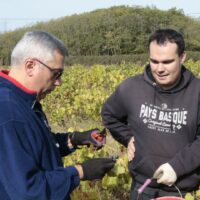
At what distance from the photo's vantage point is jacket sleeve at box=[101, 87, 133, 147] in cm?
320

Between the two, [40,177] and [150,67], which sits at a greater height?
[150,67]

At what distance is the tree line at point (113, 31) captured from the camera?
129 ft

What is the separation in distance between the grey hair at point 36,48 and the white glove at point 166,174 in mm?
963

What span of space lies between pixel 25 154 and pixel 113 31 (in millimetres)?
38552

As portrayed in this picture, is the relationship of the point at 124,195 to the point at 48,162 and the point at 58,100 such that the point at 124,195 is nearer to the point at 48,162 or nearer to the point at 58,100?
the point at 48,162

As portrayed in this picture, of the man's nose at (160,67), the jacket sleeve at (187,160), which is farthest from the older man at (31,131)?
the man's nose at (160,67)

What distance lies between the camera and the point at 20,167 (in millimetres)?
2037

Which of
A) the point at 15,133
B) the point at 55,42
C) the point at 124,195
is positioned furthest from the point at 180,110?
the point at 124,195

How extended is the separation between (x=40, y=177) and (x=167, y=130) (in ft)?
3.52

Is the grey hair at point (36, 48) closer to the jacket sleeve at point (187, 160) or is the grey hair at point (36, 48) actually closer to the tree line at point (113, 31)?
the jacket sleeve at point (187, 160)

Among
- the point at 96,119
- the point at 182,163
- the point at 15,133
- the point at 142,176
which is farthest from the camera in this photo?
the point at 96,119

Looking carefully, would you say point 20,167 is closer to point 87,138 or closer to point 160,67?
point 87,138

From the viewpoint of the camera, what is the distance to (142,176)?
10.0 feet

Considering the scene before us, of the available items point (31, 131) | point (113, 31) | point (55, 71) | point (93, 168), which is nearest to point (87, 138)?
point (93, 168)
